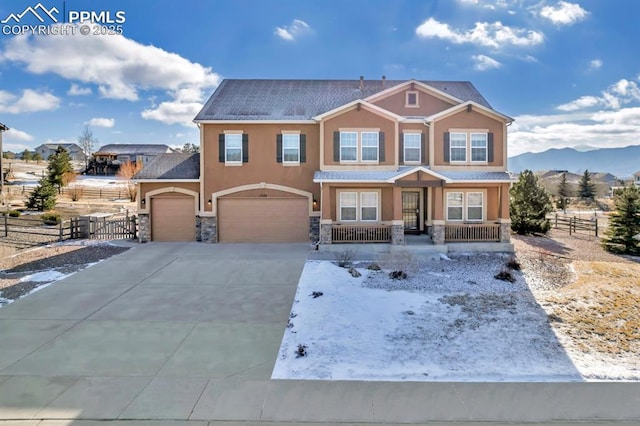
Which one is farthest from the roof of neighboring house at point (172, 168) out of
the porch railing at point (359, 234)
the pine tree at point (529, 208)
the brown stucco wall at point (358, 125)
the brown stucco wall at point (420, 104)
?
the pine tree at point (529, 208)

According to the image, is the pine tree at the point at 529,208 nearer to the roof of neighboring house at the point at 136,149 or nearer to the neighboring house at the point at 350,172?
the neighboring house at the point at 350,172

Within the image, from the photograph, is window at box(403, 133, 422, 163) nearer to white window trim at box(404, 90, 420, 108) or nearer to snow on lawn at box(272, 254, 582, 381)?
white window trim at box(404, 90, 420, 108)

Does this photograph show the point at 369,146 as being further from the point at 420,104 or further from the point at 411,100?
the point at 420,104

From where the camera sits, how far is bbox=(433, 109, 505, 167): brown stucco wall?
679 inches

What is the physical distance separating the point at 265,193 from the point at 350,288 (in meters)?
8.56

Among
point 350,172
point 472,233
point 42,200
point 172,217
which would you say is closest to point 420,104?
point 350,172

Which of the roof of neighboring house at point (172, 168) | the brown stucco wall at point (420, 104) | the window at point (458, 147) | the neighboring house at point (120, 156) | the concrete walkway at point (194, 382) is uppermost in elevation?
the neighboring house at point (120, 156)

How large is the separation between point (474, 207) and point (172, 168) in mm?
14249

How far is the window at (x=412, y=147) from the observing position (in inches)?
697

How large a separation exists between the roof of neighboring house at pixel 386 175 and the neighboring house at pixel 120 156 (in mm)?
46755

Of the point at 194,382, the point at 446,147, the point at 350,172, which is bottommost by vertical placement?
the point at 194,382

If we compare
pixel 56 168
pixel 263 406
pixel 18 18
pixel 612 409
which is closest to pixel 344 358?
pixel 263 406

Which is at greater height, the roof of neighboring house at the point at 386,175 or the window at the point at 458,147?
the window at the point at 458,147

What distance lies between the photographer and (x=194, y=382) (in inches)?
235
